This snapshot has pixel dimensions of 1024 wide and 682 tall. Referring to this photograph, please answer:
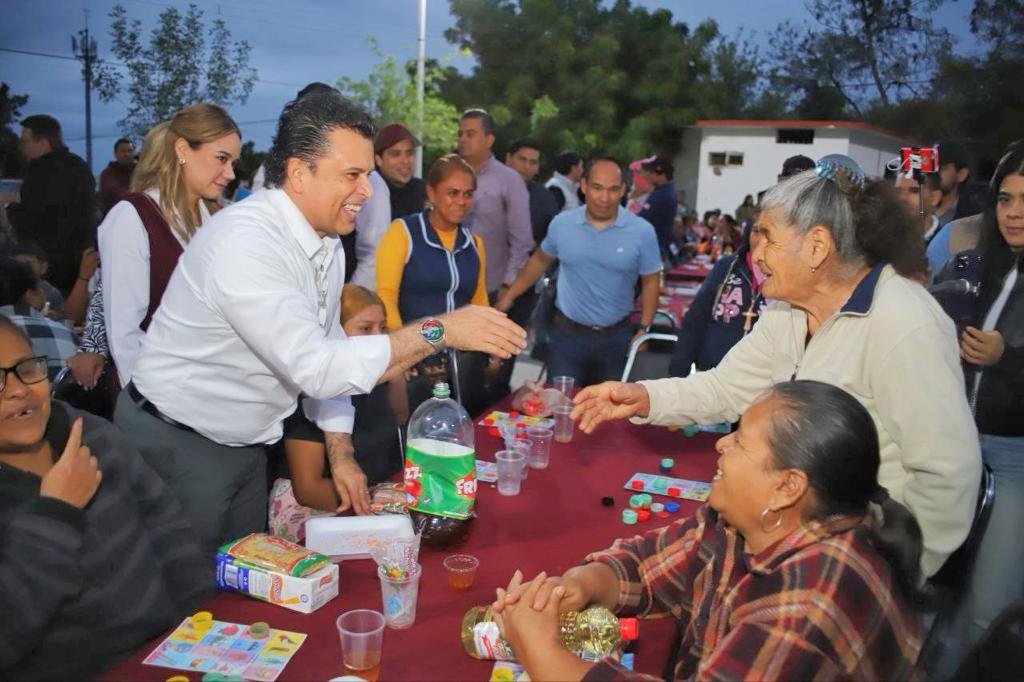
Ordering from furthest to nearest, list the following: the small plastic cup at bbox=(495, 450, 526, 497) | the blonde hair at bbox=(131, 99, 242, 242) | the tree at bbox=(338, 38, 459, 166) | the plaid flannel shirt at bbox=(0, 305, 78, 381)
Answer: the tree at bbox=(338, 38, 459, 166) < the plaid flannel shirt at bbox=(0, 305, 78, 381) < the blonde hair at bbox=(131, 99, 242, 242) < the small plastic cup at bbox=(495, 450, 526, 497)

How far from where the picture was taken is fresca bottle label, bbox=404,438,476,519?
6.53ft

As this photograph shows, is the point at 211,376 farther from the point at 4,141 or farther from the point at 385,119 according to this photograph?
the point at 385,119

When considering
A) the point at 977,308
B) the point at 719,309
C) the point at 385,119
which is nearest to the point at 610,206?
the point at 719,309

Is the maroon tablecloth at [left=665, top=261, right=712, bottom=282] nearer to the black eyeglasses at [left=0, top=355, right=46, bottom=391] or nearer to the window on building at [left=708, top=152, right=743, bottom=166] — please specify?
the black eyeglasses at [left=0, top=355, right=46, bottom=391]

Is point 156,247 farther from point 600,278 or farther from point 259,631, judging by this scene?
point 600,278

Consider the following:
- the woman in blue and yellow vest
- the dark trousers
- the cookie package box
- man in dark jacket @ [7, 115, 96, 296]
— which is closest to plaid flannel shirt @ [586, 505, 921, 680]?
the cookie package box

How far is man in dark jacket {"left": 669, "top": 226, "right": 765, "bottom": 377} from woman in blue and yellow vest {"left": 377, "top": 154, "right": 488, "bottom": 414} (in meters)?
1.19

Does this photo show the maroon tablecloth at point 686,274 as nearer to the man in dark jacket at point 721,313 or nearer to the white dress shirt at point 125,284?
the man in dark jacket at point 721,313

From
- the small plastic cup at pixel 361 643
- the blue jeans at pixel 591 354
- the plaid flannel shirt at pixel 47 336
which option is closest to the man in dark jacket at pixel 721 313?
the blue jeans at pixel 591 354

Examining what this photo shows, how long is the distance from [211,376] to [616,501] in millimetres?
1278

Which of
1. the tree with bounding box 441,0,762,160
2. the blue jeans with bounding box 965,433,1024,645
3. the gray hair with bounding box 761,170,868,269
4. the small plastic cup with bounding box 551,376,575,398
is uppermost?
the tree with bounding box 441,0,762,160

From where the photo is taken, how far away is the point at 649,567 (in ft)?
5.93

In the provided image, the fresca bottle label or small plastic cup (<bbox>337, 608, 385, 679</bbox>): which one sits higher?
the fresca bottle label

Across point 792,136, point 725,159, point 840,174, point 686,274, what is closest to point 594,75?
point 725,159
